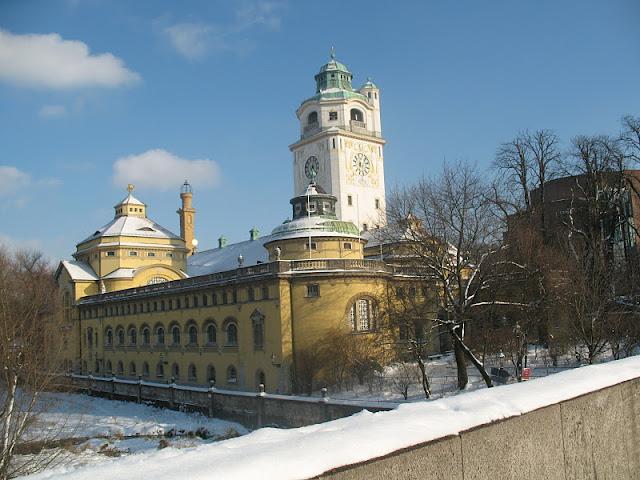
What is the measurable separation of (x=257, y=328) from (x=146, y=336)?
16.8m

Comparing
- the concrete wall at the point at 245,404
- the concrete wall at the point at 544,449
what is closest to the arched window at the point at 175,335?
the concrete wall at the point at 245,404

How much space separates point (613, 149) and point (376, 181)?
3586 cm

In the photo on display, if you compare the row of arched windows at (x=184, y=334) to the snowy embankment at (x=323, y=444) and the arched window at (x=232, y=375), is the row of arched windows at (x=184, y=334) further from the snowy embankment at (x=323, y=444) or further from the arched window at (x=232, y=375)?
the snowy embankment at (x=323, y=444)

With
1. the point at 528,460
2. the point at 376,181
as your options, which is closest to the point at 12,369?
the point at 528,460

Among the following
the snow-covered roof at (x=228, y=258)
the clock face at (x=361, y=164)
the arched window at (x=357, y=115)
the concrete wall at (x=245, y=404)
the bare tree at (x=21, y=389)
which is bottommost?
the concrete wall at (x=245, y=404)

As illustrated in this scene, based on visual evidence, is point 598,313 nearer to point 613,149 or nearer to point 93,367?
point 613,149

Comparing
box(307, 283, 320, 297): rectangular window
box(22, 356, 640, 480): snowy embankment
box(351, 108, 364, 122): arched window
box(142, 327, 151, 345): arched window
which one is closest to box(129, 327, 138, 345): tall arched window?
box(142, 327, 151, 345): arched window

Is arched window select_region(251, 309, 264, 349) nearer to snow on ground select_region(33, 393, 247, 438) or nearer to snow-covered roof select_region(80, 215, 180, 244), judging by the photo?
snow on ground select_region(33, 393, 247, 438)

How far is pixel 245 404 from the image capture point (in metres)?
36.3

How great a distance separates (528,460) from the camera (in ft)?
15.3

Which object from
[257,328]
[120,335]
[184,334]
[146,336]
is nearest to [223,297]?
[257,328]

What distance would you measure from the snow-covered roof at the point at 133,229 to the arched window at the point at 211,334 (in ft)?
72.6

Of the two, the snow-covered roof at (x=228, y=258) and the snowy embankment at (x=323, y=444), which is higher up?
the snow-covered roof at (x=228, y=258)

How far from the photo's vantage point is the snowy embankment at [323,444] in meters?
3.21
